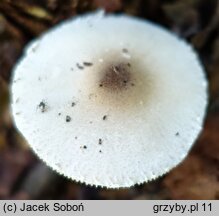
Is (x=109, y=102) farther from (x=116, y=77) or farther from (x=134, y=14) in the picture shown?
(x=134, y=14)

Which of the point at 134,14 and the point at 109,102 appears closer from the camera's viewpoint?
the point at 109,102

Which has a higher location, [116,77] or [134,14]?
[116,77]

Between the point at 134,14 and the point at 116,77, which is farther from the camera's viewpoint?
the point at 134,14

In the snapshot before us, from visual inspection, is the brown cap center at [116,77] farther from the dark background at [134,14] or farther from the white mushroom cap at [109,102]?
the dark background at [134,14]

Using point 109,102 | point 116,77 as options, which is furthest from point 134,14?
point 109,102

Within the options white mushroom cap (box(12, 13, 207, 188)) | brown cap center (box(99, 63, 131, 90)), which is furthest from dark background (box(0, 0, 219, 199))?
brown cap center (box(99, 63, 131, 90))

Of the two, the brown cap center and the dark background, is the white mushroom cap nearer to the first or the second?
the brown cap center
